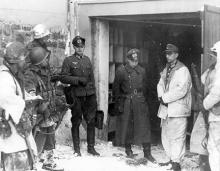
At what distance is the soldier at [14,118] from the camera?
4.83 meters

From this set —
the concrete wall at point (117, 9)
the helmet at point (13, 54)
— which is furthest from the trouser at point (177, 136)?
the helmet at point (13, 54)

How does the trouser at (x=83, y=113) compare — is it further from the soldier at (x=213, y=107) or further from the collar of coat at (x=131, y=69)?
the soldier at (x=213, y=107)

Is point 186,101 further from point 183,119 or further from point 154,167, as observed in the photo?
point 154,167

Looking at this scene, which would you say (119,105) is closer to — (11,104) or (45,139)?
(45,139)

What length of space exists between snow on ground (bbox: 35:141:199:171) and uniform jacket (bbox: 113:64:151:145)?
43cm

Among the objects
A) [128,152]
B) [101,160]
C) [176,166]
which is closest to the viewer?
[176,166]

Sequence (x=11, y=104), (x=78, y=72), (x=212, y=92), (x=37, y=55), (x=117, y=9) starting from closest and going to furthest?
(x=11, y=104), (x=212, y=92), (x=37, y=55), (x=78, y=72), (x=117, y=9)

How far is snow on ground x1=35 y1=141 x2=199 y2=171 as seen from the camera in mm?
7004

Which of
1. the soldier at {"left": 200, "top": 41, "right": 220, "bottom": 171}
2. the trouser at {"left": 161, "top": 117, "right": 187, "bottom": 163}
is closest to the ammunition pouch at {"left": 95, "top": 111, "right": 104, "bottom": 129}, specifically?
the trouser at {"left": 161, "top": 117, "right": 187, "bottom": 163}

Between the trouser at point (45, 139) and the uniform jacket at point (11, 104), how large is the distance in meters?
1.36

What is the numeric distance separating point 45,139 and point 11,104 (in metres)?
1.72

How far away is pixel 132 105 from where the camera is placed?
7.67 m

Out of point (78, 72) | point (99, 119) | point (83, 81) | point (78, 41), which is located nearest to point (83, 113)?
point (99, 119)

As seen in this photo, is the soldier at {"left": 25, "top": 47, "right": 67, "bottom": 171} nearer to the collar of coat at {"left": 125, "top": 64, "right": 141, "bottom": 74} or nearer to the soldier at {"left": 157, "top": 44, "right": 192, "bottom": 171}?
the collar of coat at {"left": 125, "top": 64, "right": 141, "bottom": 74}
